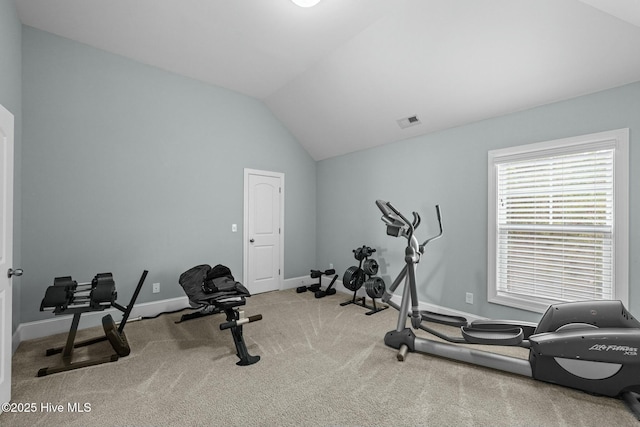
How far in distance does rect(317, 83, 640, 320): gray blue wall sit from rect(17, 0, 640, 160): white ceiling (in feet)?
0.56

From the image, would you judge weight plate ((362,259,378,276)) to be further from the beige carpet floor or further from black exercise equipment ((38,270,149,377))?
black exercise equipment ((38,270,149,377))

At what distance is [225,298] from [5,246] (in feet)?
5.23

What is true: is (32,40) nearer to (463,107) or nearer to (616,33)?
(463,107)

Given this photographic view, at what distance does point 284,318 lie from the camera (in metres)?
3.61

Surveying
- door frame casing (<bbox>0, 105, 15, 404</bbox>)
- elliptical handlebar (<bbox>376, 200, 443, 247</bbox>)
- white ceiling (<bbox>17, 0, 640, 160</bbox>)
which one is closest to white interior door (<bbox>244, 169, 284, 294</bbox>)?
white ceiling (<bbox>17, 0, 640, 160</bbox>)

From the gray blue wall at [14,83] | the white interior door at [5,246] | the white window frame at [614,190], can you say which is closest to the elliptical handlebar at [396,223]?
the white window frame at [614,190]

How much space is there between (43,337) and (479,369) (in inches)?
175

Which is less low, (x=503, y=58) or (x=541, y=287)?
(x=503, y=58)

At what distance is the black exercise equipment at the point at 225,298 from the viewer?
254 cm

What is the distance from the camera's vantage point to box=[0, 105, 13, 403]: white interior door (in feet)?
5.89

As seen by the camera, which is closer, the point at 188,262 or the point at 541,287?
the point at 541,287

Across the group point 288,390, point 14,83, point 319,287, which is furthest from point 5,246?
point 319,287

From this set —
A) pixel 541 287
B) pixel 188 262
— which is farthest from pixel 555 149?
pixel 188 262

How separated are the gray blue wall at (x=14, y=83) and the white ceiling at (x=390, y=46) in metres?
0.34
